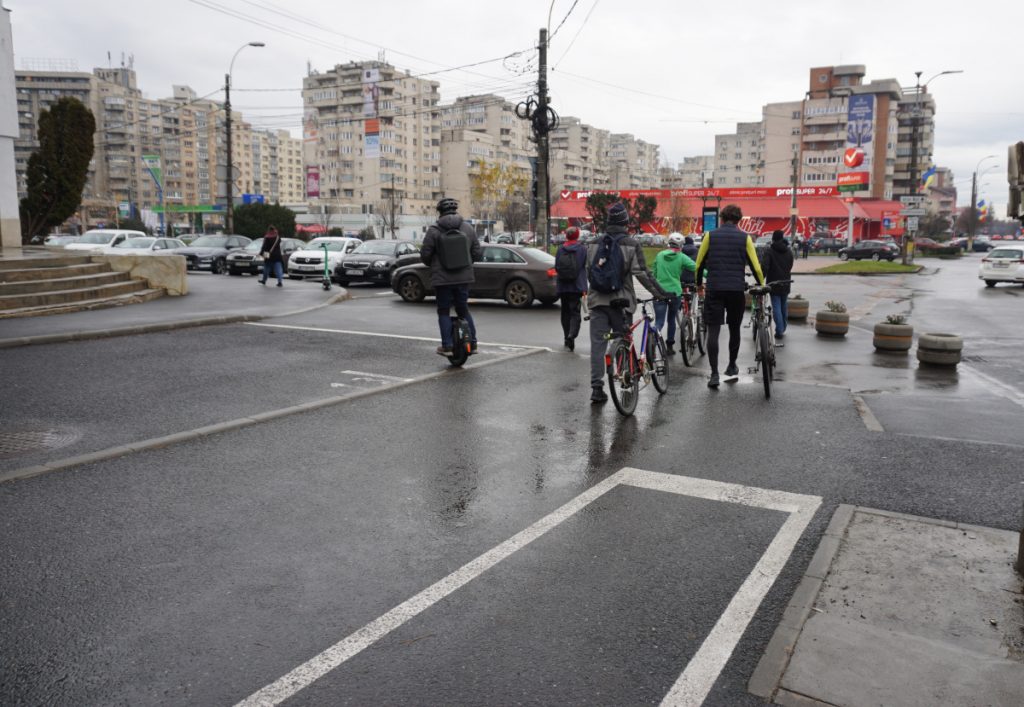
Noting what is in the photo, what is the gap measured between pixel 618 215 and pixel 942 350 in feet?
19.0

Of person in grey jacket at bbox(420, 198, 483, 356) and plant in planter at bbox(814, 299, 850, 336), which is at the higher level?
person in grey jacket at bbox(420, 198, 483, 356)

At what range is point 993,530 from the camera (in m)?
4.52

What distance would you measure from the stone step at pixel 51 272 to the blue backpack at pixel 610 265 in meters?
12.5

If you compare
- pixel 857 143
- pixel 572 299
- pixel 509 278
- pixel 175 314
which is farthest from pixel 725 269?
pixel 857 143

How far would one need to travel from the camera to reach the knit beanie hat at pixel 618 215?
7557 millimetres

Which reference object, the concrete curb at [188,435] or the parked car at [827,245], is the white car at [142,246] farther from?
the parked car at [827,245]

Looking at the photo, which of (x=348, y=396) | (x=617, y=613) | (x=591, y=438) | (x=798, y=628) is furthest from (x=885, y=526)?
(x=348, y=396)

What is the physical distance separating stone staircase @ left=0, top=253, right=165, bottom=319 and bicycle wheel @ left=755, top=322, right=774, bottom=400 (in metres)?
12.7

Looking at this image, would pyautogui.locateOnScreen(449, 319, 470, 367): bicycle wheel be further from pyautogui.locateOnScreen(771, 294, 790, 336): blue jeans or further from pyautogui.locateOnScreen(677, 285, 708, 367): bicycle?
pyautogui.locateOnScreen(771, 294, 790, 336): blue jeans

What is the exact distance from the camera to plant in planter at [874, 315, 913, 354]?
39.2ft

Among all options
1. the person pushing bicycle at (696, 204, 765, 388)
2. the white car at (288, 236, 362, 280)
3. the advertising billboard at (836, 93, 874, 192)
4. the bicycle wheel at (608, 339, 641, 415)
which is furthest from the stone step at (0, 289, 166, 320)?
the advertising billboard at (836, 93, 874, 192)

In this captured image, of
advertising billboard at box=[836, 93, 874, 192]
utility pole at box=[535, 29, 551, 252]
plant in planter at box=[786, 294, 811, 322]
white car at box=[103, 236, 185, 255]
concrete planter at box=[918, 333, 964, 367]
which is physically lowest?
concrete planter at box=[918, 333, 964, 367]

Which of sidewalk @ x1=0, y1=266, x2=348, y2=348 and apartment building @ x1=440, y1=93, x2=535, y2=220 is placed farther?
apartment building @ x1=440, y1=93, x2=535, y2=220

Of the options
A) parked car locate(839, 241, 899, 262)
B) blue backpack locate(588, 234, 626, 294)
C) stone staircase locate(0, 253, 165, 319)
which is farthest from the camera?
parked car locate(839, 241, 899, 262)
